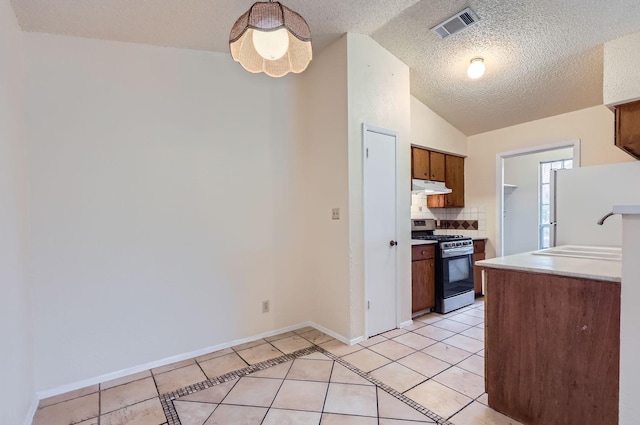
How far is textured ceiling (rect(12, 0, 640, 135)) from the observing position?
80.0 inches

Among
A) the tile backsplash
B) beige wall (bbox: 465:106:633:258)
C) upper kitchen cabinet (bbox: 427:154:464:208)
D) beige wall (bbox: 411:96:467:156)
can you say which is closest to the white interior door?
beige wall (bbox: 411:96:467:156)

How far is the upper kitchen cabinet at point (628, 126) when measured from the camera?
2.44 m

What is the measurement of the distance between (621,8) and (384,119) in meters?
1.91

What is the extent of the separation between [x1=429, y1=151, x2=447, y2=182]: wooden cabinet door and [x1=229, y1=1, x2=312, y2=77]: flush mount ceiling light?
297 centimetres

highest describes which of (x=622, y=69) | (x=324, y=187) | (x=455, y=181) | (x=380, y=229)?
(x=622, y=69)

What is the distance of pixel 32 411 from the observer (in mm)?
1864

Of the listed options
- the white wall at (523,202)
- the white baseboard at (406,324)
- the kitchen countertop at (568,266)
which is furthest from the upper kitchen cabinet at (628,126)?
the white wall at (523,202)

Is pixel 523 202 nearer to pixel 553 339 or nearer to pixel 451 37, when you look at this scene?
pixel 451 37

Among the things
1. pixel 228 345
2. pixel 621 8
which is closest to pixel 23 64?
pixel 228 345

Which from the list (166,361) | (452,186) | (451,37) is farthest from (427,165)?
(166,361)

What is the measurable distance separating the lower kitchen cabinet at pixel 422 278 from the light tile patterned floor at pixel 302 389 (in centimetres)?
65

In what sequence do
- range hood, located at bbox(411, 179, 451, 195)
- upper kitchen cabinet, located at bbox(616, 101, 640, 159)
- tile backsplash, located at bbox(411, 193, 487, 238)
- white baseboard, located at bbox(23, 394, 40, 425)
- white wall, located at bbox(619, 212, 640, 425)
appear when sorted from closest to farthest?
white wall, located at bbox(619, 212, 640, 425)
white baseboard, located at bbox(23, 394, 40, 425)
upper kitchen cabinet, located at bbox(616, 101, 640, 159)
range hood, located at bbox(411, 179, 451, 195)
tile backsplash, located at bbox(411, 193, 487, 238)

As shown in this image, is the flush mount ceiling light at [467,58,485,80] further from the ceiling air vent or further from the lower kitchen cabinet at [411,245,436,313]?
the lower kitchen cabinet at [411,245,436,313]

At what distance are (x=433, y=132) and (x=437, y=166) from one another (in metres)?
0.48
